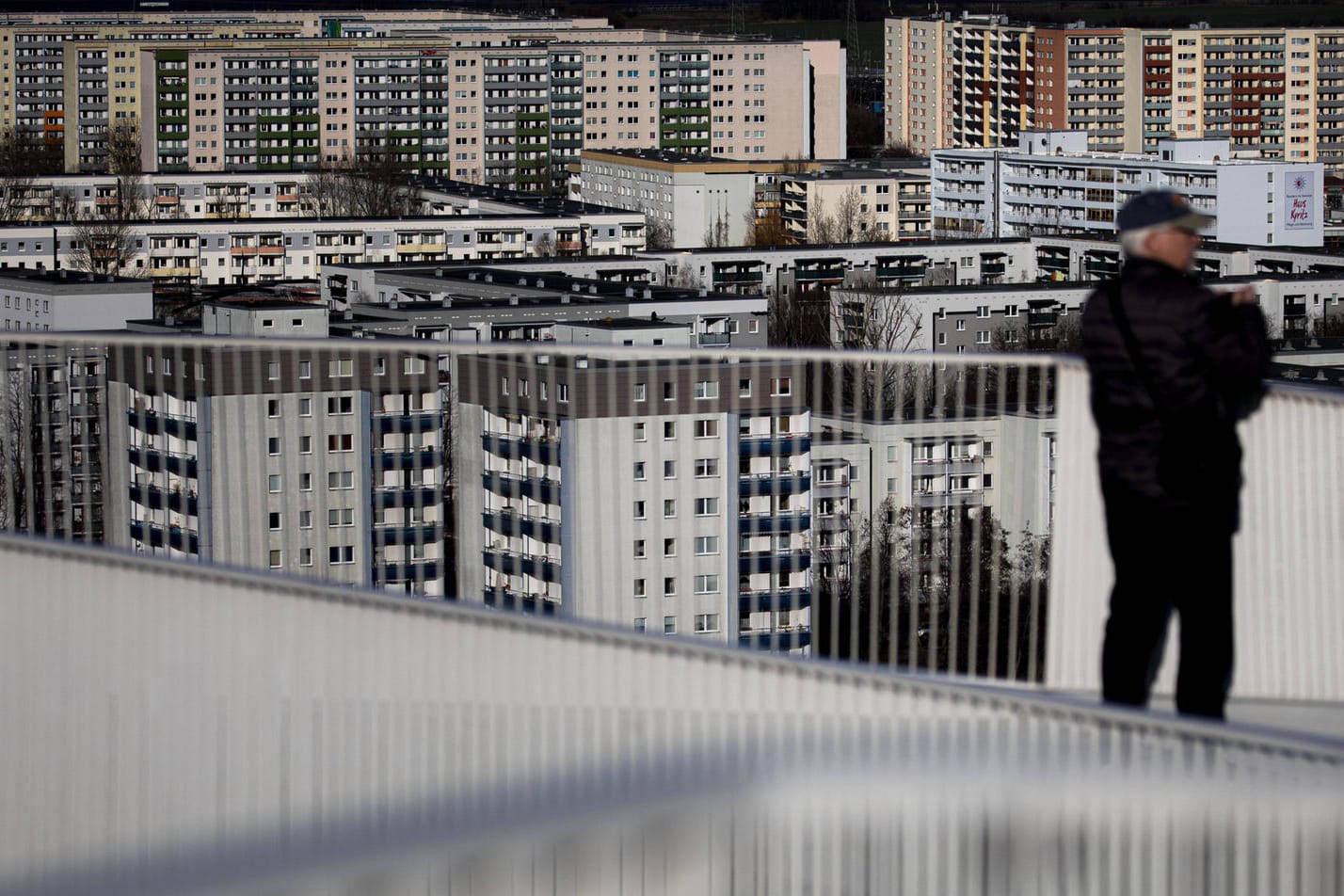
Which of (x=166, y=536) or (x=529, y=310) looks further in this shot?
(x=529, y=310)

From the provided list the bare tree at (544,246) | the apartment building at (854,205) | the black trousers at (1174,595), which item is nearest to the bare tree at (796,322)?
the bare tree at (544,246)

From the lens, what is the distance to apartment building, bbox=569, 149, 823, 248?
55.2 meters

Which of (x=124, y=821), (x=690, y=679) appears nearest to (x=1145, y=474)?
(x=690, y=679)

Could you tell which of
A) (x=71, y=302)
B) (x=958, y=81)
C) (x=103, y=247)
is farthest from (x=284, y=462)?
(x=958, y=81)

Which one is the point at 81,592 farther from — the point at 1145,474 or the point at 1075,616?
the point at 1145,474

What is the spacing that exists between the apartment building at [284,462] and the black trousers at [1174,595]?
1.61 metres

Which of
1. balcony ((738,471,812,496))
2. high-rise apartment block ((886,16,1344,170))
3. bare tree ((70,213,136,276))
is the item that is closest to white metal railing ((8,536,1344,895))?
balcony ((738,471,812,496))

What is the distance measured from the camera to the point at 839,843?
6.80 ft

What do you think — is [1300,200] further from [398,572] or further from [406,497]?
[398,572]

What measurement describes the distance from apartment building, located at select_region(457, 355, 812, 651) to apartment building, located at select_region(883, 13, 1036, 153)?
6207cm

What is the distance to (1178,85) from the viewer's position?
211 feet

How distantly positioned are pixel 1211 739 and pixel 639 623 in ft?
5.58

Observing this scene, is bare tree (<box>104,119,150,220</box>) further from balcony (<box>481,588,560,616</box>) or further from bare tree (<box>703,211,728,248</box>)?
Answer: balcony (<box>481,588,560,616</box>)

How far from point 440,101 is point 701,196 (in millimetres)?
12910
